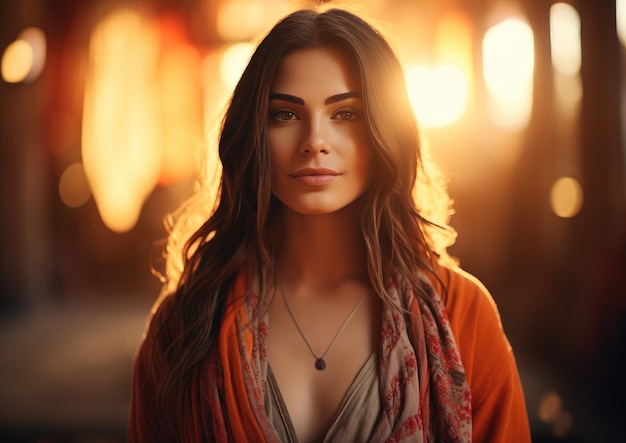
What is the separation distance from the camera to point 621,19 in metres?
2.76

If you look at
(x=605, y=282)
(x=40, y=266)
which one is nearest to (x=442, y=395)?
(x=605, y=282)

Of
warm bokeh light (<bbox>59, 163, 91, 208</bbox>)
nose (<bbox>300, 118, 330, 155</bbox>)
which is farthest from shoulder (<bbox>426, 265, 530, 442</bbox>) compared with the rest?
warm bokeh light (<bbox>59, 163, 91, 208</bbox>)

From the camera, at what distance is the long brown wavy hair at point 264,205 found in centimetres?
103

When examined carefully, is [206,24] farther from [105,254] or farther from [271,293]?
[271,293]

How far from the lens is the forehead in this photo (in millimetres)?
1002

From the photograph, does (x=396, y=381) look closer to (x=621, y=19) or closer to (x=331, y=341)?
(x=331, y=341)

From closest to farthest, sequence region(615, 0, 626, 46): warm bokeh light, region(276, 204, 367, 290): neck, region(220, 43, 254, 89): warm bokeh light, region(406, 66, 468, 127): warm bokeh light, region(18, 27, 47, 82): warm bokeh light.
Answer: region(276, 204, 367, 290): neck
region(615, 0, 626, 46): warm bokeh light
region(406, 66, 468, 127): warm bokeh light
region(220, 43, 254, 89): warm bokeh light
region(18, 27, 47, 82): warm bokeh light

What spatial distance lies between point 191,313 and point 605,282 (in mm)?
2338

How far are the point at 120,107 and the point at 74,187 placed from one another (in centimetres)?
100

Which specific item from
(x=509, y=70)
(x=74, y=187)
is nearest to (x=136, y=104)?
(x=74, y=187)

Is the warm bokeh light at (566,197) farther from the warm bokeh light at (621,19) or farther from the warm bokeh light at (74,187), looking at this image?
the warm bokeh light at (74,187)

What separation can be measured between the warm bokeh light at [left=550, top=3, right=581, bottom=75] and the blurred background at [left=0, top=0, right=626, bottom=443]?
0.04 ft

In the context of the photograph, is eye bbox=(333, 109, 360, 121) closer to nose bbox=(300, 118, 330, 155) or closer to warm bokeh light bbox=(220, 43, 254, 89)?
nose bbox=(300, 118, 330, 155)

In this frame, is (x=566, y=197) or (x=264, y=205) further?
(x=566, y=197)
